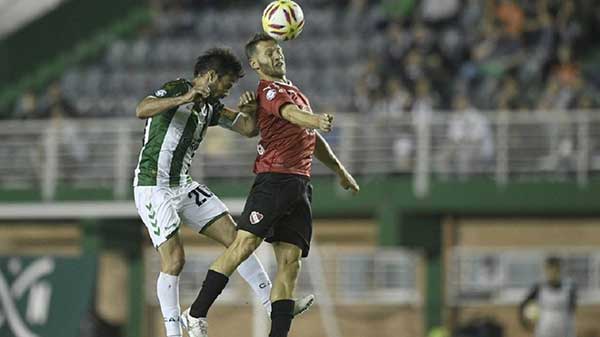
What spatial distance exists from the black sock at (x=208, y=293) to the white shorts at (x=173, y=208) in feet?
1.24

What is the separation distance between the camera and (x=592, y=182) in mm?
18406

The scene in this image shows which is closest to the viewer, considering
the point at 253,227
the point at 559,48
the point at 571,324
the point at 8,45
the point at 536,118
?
the point at 253,227

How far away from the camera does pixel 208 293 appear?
31.7ft

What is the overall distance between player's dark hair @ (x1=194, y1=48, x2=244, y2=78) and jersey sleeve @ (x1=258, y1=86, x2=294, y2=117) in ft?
0.98

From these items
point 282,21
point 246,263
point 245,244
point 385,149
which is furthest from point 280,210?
point 385,149

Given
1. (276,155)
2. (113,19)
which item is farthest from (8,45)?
(276,155)

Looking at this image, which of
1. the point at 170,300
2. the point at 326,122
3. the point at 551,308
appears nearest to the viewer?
the point at 326,122

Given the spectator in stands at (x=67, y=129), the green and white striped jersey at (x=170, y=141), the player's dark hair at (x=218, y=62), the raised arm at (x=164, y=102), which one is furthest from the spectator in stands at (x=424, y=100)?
the raised arm at (x=164, y=102)

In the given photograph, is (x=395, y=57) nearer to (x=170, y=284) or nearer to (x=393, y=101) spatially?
(x=393, y=101)

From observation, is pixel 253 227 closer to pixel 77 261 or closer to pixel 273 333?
pixel 273 333

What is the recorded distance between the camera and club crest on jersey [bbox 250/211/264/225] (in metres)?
9.57

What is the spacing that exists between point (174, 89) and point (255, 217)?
35.0 inches

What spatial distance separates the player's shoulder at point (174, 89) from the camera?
9646 mm

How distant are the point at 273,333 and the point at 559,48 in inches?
421
